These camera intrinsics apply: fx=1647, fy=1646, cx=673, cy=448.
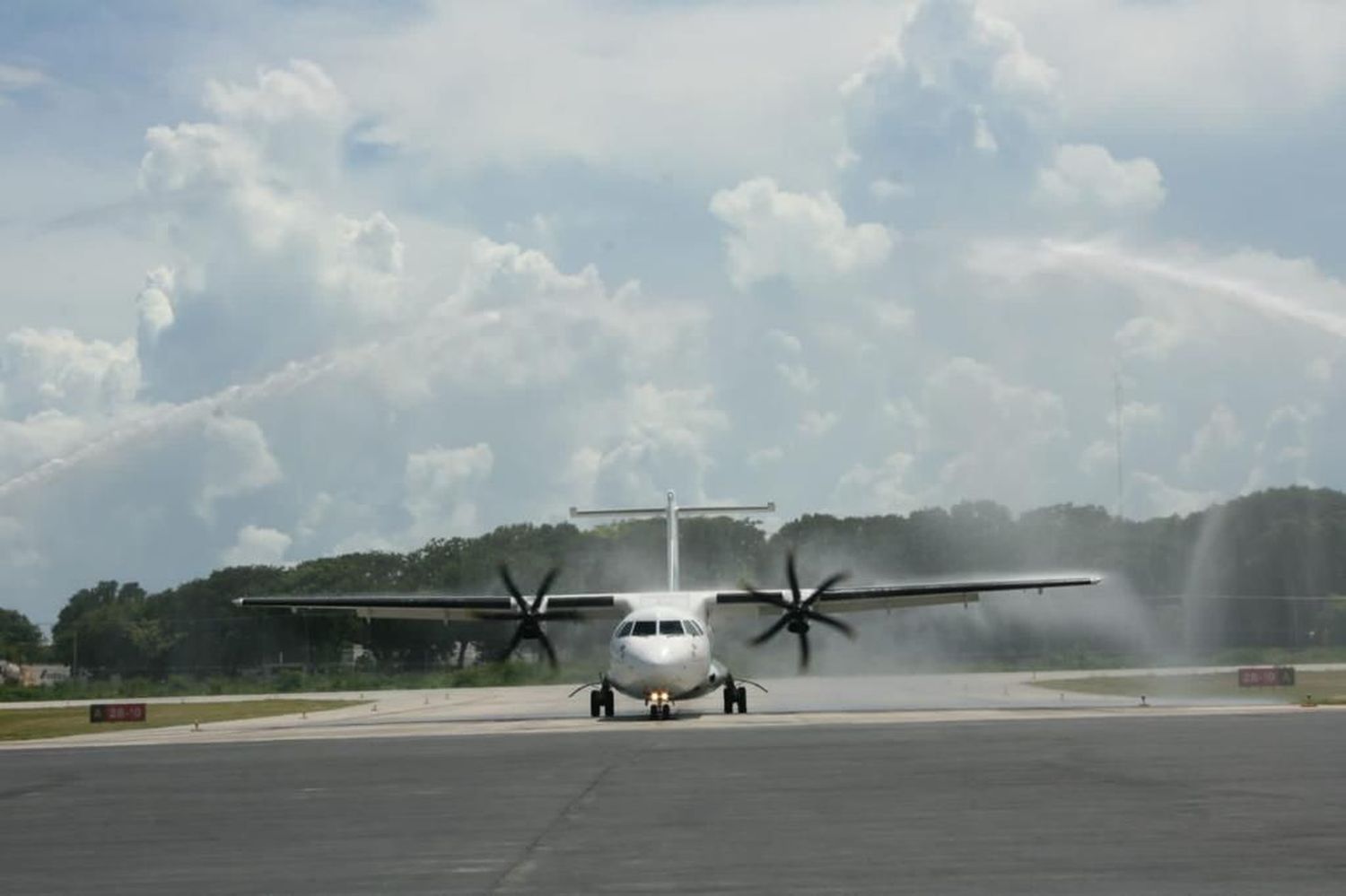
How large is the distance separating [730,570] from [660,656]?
8053 cm

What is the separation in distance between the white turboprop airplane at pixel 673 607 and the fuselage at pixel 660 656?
4 cm

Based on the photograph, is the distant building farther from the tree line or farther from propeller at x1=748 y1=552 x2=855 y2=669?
propeller at x1=748 y1=552 x2=855 y2=669

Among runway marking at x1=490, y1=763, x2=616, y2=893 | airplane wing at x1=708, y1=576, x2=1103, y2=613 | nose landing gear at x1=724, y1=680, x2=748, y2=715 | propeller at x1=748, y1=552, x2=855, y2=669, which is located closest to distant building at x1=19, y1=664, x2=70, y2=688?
airplane wing at x1=708, y1=576, x2=1103, y2=613

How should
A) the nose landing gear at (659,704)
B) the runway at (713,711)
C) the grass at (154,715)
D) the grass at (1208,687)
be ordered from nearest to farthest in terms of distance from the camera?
1. the runway at (713,711)
2. the nose landing gear at (659,704)
3. the grass at (1208,687)
4. the grass at (154,715)

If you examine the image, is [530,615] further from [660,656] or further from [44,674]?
[44,674]

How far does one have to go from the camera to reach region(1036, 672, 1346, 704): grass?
167 feet

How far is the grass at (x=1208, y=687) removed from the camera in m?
51.0

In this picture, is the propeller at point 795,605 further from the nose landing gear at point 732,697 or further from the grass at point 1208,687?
the grass at point 1208,687

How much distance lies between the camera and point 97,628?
117m

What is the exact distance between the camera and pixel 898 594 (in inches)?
A: 1887

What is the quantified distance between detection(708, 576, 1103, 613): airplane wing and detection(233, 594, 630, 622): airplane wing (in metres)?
3.55

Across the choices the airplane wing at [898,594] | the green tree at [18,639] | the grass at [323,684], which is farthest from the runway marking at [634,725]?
the green tree at [18,639]

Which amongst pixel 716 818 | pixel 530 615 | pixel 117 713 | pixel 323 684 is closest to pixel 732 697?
pixel 530 615

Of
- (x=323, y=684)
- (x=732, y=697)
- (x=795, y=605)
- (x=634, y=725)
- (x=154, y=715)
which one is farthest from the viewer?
(x=323, y=684)
